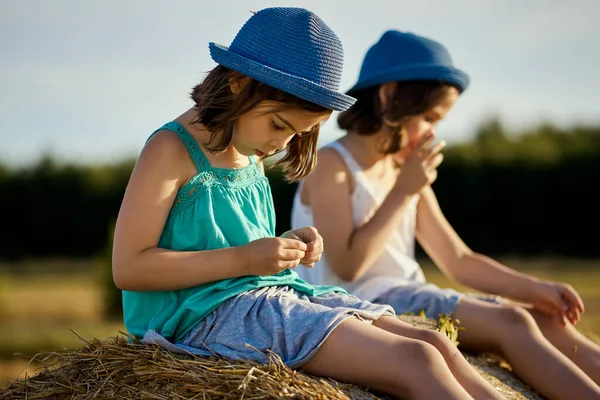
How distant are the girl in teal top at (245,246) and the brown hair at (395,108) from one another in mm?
1330

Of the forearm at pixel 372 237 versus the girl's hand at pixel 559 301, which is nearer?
the girl's hand at pixel 559 301

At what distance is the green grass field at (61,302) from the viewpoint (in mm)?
10078

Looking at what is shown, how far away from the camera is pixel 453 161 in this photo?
20.7 m

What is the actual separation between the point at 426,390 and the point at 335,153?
186 centimetres

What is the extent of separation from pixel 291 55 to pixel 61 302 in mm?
13897

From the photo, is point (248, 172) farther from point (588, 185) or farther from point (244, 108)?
point (588, 185)

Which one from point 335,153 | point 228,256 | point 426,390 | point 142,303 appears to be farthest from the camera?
point 335,153

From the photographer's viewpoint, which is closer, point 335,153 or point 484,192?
point 335,153

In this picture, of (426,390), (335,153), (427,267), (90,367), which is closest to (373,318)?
(426,390)

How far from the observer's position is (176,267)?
2578 mm

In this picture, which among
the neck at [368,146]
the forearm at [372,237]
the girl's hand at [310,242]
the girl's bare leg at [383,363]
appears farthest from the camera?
the neck at [368,146]

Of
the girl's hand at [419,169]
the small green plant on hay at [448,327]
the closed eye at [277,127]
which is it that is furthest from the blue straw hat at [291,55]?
the girl's hand at [419,169]

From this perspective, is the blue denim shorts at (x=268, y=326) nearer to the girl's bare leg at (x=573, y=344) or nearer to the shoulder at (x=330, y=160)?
the girl's bare leg at (x=573, y=344)

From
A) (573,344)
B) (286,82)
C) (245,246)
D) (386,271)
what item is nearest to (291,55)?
(286,82)
